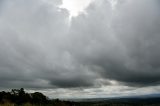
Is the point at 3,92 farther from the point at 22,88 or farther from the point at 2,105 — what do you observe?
the point at 2,105

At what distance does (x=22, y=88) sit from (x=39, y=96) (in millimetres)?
5655

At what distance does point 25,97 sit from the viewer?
72875 mm

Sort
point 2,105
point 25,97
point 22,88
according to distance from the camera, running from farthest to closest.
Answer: point 22,88, point 25,97, point 2,105

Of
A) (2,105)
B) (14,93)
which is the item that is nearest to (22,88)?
(14,93)

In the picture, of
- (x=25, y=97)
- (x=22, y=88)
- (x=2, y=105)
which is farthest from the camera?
(x=22, y=88)

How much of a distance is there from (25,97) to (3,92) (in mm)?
11574

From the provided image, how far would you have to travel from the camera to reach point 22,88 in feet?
261

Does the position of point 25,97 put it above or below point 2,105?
above

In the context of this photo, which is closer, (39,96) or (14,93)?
(14,93)

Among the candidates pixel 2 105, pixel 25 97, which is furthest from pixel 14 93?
pixel 2 105

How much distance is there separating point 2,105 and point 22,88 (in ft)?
167

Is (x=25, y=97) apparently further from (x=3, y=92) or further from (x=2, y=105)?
(x=2, y=105)

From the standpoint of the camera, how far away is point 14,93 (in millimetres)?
75375

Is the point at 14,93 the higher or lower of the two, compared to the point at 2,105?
higher
